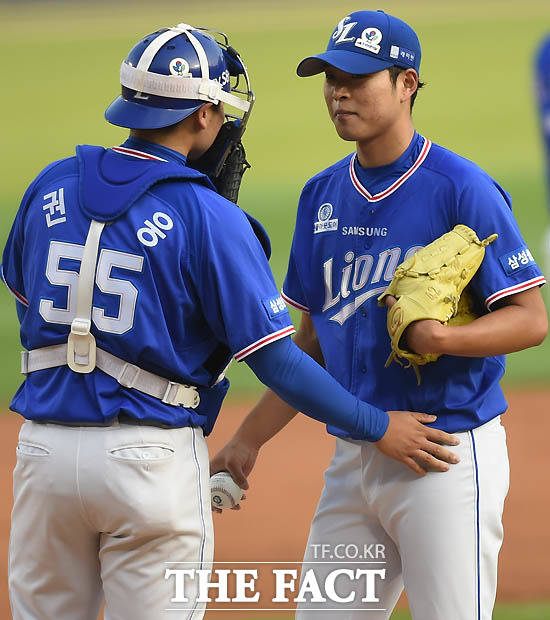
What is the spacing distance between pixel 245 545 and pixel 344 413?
3.10 meters

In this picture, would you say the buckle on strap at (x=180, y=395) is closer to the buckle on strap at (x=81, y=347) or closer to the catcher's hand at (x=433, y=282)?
the buckle on strap at (x=81, y=347)

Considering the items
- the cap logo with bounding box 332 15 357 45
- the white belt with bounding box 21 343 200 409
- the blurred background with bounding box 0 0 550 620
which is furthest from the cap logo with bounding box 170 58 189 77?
the blurred background with bounding box 0 0 550 620

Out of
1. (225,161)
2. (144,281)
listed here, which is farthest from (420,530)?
(225,161)

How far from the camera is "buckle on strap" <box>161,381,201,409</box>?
2.72m

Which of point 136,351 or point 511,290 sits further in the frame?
point 511,290

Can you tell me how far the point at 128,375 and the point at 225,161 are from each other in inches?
30.1

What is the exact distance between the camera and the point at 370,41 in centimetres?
301

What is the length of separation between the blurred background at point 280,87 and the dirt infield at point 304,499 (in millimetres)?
4331

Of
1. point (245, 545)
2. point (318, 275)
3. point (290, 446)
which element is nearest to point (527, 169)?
point (290, 446)

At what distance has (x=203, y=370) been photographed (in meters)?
2.82

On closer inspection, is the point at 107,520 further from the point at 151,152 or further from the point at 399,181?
the point at 399,181

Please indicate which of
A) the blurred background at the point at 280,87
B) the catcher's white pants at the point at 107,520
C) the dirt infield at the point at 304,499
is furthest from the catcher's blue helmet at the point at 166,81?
the blurred background at the point at 280,87

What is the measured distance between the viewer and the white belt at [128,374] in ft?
8.77

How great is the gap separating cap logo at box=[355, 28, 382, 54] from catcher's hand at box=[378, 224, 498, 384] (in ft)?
1.90
